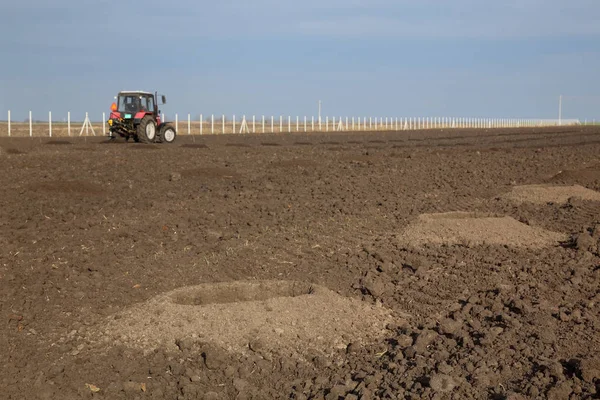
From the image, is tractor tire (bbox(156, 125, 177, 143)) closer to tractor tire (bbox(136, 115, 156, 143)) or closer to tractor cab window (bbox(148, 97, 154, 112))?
tractor tire (bbox(136, 115, 156, 143))

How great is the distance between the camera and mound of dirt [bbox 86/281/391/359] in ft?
20.9

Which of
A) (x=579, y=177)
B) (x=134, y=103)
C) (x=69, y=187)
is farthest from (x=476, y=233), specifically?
(x=134, y=103)

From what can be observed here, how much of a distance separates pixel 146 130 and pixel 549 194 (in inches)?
749

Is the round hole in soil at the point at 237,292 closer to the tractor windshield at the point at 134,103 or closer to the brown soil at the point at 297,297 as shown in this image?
the brown soil at the point at 297,297

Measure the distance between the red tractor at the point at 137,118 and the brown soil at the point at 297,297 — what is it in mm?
15922

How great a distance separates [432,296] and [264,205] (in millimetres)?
5363

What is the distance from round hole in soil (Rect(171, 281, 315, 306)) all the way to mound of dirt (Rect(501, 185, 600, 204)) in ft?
21.6

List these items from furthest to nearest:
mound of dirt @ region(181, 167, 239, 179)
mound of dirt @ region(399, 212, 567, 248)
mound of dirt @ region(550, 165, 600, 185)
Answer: mound of dirt @ region(181, 167, 239, 179), mound of dirt @ region(550, 165, 600, 185), mound of dirt @ region(399, 212, 567, 248)

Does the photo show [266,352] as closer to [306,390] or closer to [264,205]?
[306,390]

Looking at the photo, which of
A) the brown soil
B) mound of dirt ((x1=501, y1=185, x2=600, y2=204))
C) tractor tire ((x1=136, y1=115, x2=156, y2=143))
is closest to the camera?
the brown soil

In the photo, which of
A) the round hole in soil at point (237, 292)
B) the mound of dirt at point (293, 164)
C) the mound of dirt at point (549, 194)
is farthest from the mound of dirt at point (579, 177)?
the round hole in soil at point (237, 292)

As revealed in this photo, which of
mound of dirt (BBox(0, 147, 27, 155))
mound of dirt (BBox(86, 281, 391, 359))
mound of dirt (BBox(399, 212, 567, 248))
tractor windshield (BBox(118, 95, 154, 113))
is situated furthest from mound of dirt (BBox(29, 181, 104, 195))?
tractor windshield (BBox(118, 95, 154, 113))

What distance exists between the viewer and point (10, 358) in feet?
19.8

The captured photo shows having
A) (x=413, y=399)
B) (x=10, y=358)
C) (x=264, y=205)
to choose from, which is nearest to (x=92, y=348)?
(x=10, y=358)
